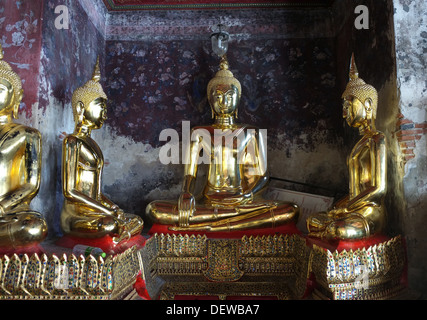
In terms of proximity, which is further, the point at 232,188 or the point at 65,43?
the point at 232,188

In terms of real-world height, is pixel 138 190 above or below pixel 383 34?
below

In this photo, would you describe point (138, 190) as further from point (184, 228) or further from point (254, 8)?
point (254, 8)

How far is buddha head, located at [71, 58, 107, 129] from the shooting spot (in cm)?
325

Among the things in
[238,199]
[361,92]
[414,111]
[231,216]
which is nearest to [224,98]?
[238,199]

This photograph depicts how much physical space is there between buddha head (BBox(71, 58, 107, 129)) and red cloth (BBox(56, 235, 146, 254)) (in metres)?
1.10

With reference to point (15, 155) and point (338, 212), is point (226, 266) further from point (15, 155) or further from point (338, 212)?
point (15, 155)

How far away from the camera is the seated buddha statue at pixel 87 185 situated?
A: 2.75m

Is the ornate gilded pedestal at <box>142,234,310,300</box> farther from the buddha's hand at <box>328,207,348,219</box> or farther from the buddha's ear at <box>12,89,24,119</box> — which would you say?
the buddha's ear at <box>12,89,24,119</box>

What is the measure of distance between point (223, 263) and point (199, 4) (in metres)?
3.33

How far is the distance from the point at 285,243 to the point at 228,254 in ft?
1.76

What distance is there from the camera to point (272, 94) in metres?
4.54

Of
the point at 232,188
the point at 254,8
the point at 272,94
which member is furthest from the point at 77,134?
the point at 254,8

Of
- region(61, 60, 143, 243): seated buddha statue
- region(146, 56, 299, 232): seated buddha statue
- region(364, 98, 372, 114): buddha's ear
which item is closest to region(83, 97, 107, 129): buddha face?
region(61, 60, 143, 243): seated buddha statue

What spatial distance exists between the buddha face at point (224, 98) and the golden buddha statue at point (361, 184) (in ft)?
4.39
